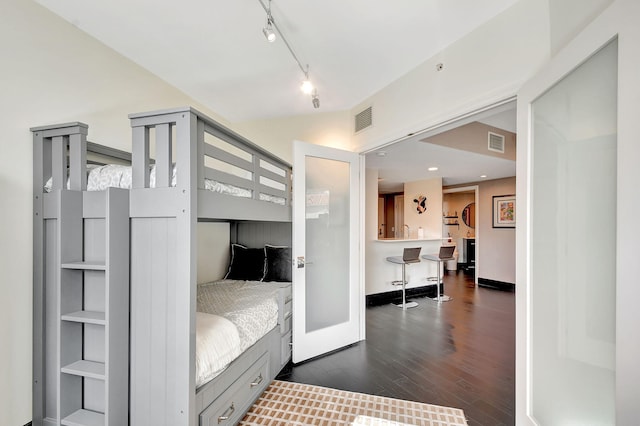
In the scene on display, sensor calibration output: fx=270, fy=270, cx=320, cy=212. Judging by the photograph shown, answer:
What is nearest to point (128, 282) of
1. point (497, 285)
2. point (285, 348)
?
point (285, 348)

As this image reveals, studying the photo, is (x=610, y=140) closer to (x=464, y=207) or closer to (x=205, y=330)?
(x=205, y=330)

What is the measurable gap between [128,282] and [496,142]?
4612 mm

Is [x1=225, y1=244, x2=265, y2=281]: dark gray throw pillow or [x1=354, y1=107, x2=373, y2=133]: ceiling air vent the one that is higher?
[x1=354, y1=107, x2=373, y2=133]: ceiling air vent

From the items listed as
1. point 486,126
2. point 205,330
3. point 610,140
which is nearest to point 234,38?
point 205,330

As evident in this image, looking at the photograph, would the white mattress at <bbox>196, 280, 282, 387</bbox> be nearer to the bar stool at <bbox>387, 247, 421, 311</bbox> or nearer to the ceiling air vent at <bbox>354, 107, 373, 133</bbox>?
the ceiling air vent at <bbox>354, 107, 373, 133</bbox>

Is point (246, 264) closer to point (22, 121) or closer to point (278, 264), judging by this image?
point (278, 264)

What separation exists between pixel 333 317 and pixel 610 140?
8.18 ft

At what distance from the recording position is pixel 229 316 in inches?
76.9

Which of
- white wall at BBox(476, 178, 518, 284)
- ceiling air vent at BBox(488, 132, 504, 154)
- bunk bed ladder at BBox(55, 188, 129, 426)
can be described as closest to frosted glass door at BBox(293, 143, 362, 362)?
bunk bed ladder at BBox(55, 188, 129, 426)

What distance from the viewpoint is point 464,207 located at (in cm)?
812

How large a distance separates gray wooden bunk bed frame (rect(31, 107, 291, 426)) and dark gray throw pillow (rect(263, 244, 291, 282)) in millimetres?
1443

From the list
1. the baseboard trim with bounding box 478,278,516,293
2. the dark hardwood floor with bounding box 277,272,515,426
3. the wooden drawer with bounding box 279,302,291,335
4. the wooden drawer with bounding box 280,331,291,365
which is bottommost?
the baseboard trim with bounding box 478,278,516,293

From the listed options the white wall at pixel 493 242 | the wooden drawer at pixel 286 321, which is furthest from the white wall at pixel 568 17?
the white wall at pixel 493 242

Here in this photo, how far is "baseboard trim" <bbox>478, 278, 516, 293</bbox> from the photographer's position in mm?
5340
